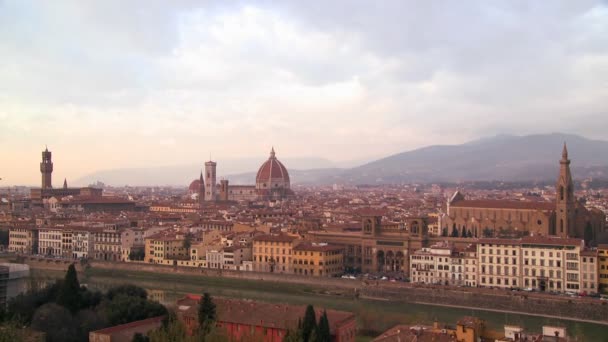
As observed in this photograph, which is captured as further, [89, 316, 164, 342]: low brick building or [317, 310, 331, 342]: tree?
[89, 316, 164, 342]: low brick building

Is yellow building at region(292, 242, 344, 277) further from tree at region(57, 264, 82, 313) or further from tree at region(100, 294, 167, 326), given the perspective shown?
tree at region(57, 264, 82, 313)

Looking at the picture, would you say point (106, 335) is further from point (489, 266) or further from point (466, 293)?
point (489, 266)

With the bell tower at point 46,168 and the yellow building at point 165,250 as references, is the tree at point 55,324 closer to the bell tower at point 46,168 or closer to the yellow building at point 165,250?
the yellow building at point 165,250

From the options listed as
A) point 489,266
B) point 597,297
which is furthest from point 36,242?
point 597,297

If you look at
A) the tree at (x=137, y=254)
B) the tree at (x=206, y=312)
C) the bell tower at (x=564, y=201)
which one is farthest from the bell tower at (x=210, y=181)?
the tree at (x=206, y=312)

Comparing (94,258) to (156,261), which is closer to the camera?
(156,261)

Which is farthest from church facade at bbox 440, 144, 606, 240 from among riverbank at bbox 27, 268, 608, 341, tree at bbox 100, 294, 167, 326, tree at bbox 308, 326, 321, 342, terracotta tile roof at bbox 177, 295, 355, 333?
tree at bbox 308, 326, 321, 342

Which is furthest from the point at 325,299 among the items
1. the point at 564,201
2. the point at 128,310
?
the point at 564,201
